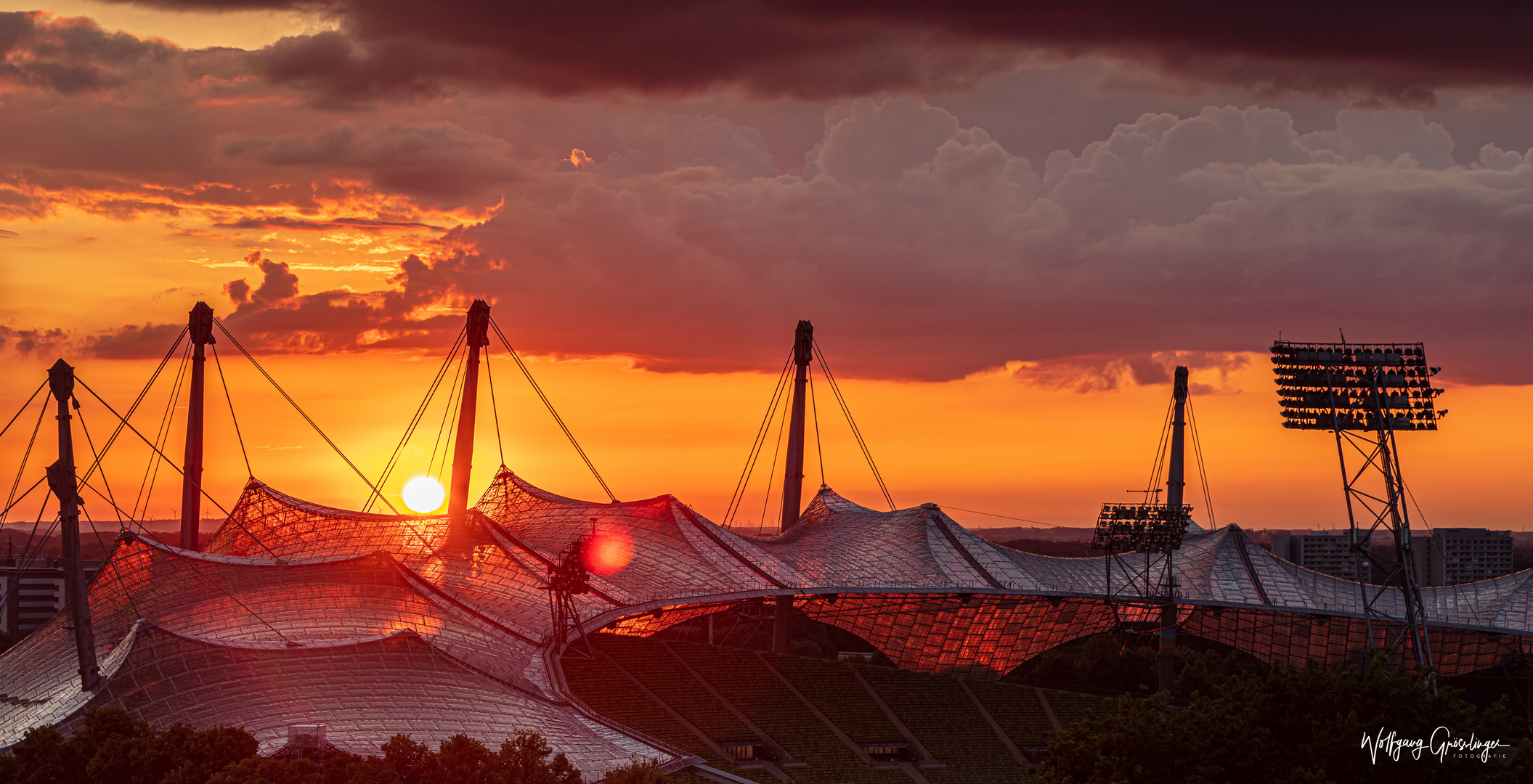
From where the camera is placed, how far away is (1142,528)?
94.8 meters

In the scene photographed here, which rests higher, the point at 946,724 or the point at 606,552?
the point at 606,552

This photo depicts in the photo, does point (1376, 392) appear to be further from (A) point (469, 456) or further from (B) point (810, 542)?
(A) point (469, 456)

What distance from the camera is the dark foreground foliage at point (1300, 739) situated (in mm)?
51406

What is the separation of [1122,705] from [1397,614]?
60.2 m

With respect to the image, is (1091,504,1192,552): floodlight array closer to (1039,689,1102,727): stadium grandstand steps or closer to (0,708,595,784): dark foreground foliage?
(1039,689,1102,727): stadium grandstand steps

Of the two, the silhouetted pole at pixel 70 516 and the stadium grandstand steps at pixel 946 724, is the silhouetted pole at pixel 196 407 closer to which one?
the silhouetted pole at pixel 70 516

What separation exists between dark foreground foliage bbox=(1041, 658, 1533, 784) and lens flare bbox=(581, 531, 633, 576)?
39440 mm

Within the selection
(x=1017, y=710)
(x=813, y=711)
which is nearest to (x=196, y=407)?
(x=813, y=711)

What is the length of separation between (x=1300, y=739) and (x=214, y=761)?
3915cm

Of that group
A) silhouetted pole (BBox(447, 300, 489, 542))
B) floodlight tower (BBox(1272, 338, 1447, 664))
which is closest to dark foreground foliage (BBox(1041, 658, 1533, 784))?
floodlight tower (BBox(1272, 338, 1447, 664))

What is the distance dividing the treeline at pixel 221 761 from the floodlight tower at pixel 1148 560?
50.8 m

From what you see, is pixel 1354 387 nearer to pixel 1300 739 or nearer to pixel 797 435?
pixel 1300 739

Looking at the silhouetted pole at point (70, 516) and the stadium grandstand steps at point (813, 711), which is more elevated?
the silhouetted pole at point (70, 516)

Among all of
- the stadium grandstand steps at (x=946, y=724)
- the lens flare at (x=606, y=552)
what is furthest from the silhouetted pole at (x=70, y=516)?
the stadium grandstand steps at (x=946, y=724)
